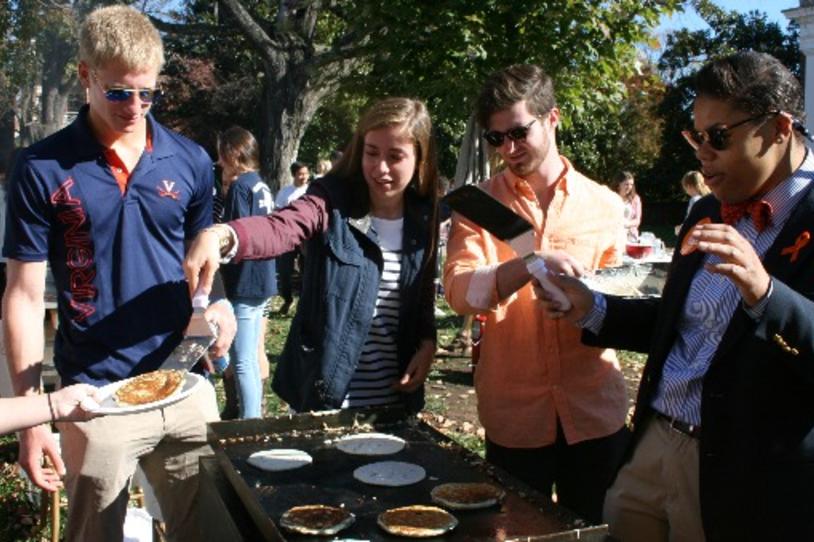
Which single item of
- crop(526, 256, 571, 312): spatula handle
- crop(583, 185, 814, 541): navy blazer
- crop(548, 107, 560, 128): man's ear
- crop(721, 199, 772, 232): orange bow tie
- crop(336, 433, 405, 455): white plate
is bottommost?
crop(336, 433, 405, 455): white plate

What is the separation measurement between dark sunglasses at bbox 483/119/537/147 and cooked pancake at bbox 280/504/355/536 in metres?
1.11

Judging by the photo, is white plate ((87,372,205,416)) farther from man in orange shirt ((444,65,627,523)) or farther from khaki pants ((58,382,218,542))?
man in orange shirt ((444,65,627,523))

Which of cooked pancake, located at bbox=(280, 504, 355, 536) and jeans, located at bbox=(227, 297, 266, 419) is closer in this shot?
cooked pancake, located at bbox=(280, 504, 355, 536)

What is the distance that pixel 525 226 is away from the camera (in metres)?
2.31

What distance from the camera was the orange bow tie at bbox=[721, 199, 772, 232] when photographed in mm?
1921

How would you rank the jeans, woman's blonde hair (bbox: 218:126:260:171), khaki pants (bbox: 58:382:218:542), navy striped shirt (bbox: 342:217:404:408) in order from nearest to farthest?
khaki pants (bbox: 58:382:218:542)
navy striped shirt (bbox: 342:217:404:408)
the jeans
woman's blonde hair (bbox: 218:126:260:171)

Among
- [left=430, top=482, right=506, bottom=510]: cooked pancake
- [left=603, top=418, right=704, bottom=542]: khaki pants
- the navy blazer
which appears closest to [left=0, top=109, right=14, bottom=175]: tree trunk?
[left=430, top=482, right=506, bottom=510]: cooked pancake

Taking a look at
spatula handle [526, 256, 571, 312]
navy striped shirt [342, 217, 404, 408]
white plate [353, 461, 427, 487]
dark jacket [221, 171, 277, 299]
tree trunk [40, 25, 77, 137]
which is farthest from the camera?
tree trunk [40, 25, 77, 137]

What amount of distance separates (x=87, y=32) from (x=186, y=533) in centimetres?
151

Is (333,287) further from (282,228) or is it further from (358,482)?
(358,482)

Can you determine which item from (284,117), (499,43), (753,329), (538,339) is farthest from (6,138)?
(753,329)

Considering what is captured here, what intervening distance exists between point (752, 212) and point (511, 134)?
738 mm

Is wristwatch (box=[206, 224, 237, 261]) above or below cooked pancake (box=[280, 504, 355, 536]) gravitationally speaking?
above

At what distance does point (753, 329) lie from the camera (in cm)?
181
